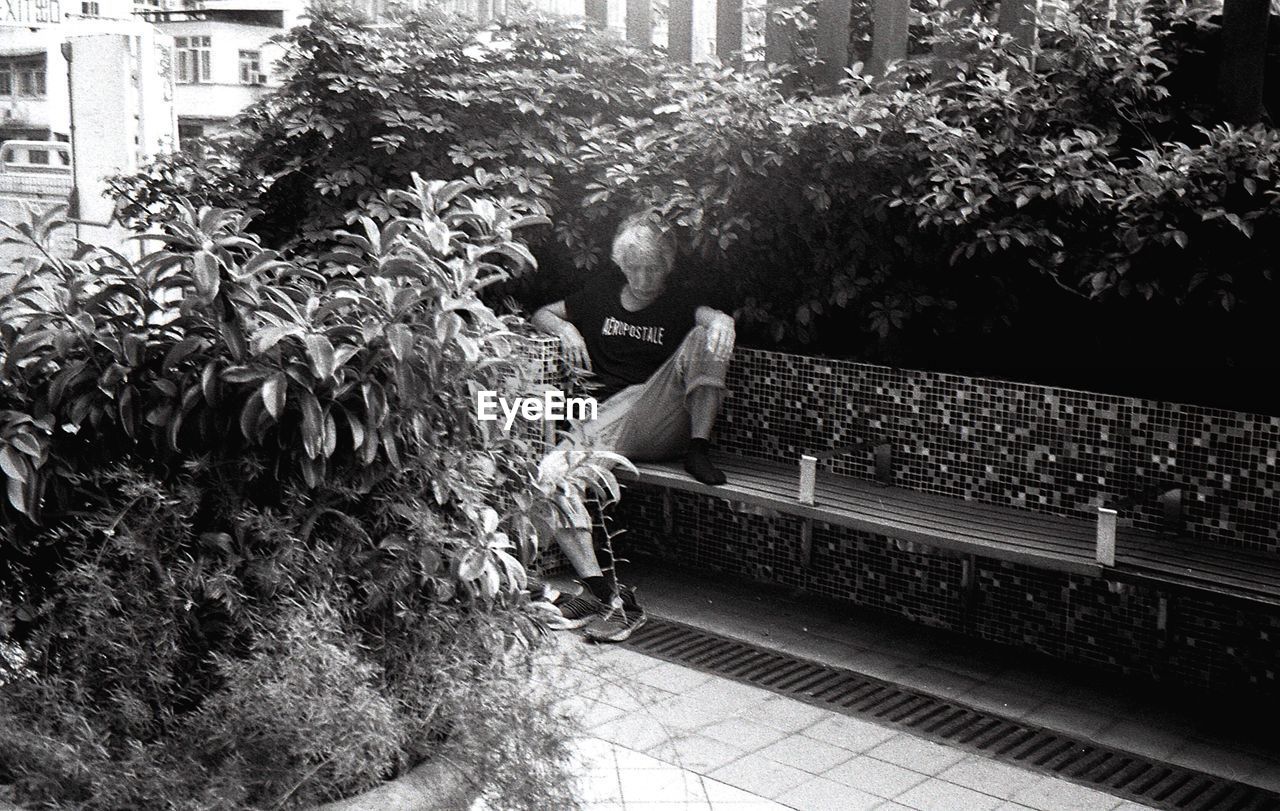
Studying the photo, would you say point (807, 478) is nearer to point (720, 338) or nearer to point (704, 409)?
point (704, 409)

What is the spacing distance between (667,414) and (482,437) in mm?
2833

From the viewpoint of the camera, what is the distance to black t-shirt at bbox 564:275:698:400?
5895mm

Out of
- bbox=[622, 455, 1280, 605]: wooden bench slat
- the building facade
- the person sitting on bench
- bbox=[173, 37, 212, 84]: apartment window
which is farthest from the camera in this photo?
bbox=[173, 37, 212, 84]: apartment window

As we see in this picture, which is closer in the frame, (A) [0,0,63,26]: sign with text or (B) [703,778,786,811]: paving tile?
(B) [703,778,786,811]: paving tile

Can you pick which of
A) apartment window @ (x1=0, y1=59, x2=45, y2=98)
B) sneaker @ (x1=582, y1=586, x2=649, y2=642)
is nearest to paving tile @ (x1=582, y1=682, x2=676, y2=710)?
sneaker @ (x1=582, y1=586, x2=649, y2=642)

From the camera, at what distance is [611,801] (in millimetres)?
3861

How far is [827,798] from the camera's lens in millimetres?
3953

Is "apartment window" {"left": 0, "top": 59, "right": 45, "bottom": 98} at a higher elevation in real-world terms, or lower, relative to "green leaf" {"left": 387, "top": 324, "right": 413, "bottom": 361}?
higher

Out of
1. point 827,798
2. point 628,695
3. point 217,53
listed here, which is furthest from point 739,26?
point 217,53

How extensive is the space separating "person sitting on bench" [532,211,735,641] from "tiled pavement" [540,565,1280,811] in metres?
0.48

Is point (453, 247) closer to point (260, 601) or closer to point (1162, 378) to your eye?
point (260, 601)

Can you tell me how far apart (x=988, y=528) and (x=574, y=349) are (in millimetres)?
2034

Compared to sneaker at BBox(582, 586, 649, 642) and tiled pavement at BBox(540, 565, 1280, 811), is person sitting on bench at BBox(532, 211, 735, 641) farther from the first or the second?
tiled pavement at BBox(540, 565, 1280, 811)

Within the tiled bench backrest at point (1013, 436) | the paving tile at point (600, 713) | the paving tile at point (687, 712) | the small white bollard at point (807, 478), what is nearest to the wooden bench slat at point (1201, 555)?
the tiled bench backrest at point (1013, 436)
